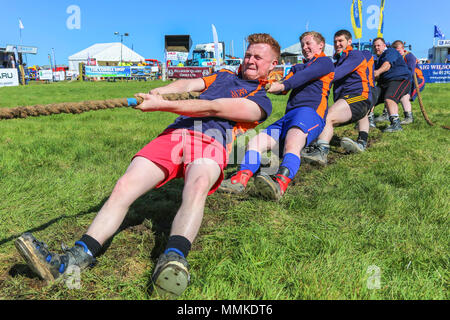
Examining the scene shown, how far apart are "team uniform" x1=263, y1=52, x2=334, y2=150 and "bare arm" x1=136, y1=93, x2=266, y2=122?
115cm

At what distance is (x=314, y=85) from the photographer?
408cm

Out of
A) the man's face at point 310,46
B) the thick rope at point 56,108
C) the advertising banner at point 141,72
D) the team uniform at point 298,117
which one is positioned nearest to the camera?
the thick rope at point 56,108

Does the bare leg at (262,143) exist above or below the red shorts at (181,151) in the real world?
below

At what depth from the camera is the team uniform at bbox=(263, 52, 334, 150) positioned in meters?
3.74

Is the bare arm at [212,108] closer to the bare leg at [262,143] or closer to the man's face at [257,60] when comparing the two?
the man's face at [257,60]

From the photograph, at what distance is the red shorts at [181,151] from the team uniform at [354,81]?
118 inches

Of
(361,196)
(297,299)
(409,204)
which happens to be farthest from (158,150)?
(409,204)

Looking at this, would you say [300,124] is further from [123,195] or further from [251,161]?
[123,195]

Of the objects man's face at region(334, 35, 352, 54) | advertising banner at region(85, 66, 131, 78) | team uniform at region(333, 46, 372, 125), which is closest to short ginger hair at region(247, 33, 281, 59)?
team uniform at region(333, 46, 372, 125)

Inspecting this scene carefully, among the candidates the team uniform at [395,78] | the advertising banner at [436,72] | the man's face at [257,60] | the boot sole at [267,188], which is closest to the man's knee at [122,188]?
the boot sole at [267,188]

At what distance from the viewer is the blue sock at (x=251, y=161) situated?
136 inches
